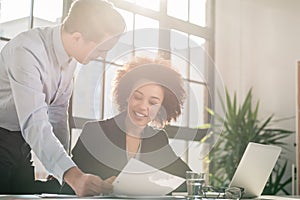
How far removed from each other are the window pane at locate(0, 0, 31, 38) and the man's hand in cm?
92

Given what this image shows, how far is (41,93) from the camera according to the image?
2414mm

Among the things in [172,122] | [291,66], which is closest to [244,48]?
[291,66]

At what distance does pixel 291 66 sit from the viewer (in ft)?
16.5

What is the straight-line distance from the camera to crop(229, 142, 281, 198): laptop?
203cm

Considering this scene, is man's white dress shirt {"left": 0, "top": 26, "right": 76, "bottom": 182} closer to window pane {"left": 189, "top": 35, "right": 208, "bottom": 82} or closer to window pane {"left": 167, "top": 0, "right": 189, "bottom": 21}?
window pane {"left": 189, "top": 35, "right": 208, "bottom": 82}

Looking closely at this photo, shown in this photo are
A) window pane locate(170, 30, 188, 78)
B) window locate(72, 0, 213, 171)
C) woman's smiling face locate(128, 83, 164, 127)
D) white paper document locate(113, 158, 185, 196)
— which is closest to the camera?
white paper document locate(113, 158, 185, 196)

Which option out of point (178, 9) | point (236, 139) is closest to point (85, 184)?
point (236, 139)

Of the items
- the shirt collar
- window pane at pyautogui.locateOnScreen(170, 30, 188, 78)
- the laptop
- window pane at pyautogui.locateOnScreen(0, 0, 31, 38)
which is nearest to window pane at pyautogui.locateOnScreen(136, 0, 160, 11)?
window pane at pyautogui.locateOnScreen(170, 30, 188, 78)

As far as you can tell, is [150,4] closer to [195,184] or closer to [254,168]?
[254,168]

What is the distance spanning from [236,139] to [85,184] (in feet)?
9.14

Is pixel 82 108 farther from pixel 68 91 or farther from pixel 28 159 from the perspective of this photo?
pixel 28 159

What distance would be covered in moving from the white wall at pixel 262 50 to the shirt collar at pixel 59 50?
278 centimetres

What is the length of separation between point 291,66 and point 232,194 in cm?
342

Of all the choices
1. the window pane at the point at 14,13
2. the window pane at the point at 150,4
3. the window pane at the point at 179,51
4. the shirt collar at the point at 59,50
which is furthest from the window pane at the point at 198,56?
the shirt collar at the point at 59,50
